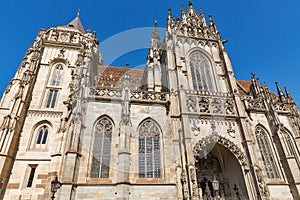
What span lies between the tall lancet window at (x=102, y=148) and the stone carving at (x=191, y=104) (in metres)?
5.13

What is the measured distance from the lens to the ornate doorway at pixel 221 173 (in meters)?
11.8

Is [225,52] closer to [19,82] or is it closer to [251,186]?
[251,186]

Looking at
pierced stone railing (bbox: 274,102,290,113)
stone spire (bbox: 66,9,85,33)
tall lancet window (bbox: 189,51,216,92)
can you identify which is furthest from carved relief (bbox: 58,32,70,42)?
pierced stone railing (bbox: 274,102,290,113)

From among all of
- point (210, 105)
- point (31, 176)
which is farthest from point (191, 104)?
point (31, 176)

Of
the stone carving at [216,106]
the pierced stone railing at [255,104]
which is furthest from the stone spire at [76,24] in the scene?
the pierced stone railing at [255,104]

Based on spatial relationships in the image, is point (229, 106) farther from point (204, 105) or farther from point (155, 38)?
point (155, 38)

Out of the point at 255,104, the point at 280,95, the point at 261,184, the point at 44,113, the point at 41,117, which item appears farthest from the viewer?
the point at 280,95

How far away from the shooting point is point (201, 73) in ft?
52.9

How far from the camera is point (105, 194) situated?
9.77 m

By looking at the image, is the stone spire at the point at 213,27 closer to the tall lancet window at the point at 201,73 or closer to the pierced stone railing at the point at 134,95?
the tall lancet window at the point at 201,73

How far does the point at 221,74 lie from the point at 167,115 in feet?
21.3

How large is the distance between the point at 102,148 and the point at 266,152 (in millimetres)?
10576

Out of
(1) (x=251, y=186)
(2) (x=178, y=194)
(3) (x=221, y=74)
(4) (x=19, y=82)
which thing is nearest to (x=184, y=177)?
(2) (x=178, y=194)

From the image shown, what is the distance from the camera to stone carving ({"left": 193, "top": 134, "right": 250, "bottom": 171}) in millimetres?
11406
